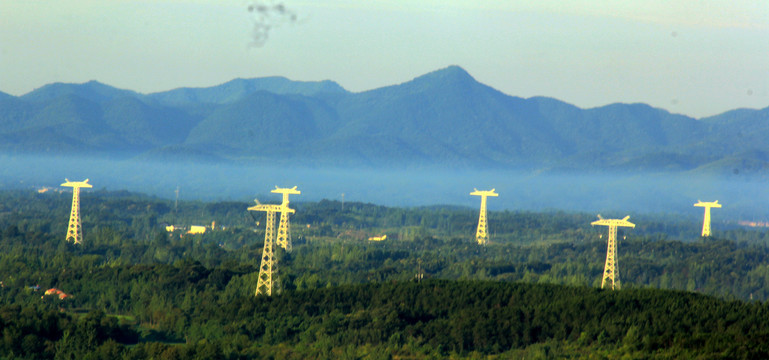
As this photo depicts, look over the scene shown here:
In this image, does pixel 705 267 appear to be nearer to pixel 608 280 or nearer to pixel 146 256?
pixel 608 280

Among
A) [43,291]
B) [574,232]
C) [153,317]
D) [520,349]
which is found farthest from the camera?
[574,232]

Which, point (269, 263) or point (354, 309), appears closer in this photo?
Result: point (354, 309)

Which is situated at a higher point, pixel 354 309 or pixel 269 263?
pixel 269 263

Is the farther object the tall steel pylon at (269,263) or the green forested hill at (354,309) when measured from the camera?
the tall steel pylon at (269,263)

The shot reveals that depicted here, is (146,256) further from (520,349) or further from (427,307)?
(520,349)

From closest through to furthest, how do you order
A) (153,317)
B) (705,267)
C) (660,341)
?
(660,341) → (153,317) → (705,267)

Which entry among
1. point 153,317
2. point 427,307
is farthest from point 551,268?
point 153,317

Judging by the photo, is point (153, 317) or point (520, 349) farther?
point (153, 317)

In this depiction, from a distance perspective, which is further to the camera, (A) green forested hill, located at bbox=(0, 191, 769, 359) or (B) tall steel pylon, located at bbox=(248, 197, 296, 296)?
(B) tall steel pylon, located at bbox=(248, 197, 296, 296)

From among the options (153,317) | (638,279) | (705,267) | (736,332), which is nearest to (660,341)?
(736,332)
